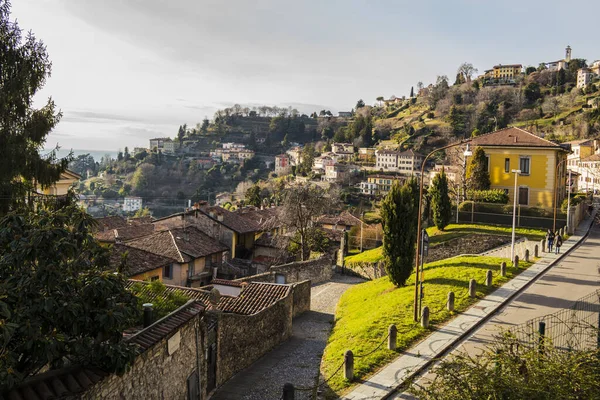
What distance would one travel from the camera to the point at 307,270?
33.9m

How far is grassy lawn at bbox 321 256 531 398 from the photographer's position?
14852 mm

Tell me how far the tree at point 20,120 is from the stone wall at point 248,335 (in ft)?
23.5

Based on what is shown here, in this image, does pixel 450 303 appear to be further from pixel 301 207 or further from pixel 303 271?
pixel 301 207

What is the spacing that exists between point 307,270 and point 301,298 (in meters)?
7.79

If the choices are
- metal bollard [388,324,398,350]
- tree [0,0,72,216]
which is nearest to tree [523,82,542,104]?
metal bollard [388,324,398,350]

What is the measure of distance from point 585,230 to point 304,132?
160475 mm

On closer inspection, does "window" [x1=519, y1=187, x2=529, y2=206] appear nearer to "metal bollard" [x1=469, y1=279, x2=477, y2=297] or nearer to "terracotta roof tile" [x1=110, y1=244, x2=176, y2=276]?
"metal bollard" [x1=469, y1=279, x2=477, y2=297]

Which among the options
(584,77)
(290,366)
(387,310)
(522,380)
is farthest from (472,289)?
(584,77)

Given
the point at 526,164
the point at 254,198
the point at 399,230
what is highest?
the point at 526,164

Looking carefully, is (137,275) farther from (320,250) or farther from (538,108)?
(538,108)

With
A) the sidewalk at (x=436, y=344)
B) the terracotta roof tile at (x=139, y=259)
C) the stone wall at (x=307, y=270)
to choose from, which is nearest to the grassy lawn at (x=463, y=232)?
the stone wall at (x=307, y=270)

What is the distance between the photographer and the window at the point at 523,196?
128 ft

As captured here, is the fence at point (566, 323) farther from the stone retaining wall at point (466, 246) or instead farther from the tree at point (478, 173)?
the tree at point (478, 173)

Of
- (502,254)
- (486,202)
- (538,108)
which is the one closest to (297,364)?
(502,254)
